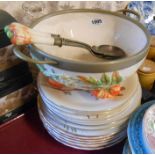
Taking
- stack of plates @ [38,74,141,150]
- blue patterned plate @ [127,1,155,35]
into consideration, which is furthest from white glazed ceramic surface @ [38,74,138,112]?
blue patterned plate @ [127,1,155,35]

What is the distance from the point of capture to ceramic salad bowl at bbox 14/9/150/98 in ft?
1.16

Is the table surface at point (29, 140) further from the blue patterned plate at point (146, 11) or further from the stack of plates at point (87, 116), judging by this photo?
Answer: the blue patterned plate at point (146, 11)

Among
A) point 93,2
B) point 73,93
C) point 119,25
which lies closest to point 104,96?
point 73,93

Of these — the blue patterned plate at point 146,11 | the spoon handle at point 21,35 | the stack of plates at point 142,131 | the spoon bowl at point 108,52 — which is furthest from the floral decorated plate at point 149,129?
the blue patterned plate at point 146,11

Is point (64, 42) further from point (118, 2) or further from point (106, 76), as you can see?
point (118, 2)

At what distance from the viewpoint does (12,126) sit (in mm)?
516

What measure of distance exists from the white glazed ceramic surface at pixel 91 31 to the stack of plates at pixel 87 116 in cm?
9

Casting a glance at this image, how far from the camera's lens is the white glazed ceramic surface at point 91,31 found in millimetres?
479

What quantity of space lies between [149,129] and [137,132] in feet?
0.07

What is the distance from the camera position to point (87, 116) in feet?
1.36

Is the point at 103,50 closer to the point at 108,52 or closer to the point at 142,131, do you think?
the point at 108,52

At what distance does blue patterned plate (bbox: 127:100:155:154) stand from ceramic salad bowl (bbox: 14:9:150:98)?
0.05 meters

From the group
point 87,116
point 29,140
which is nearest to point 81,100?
point 87,116

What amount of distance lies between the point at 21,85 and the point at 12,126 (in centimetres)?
9
